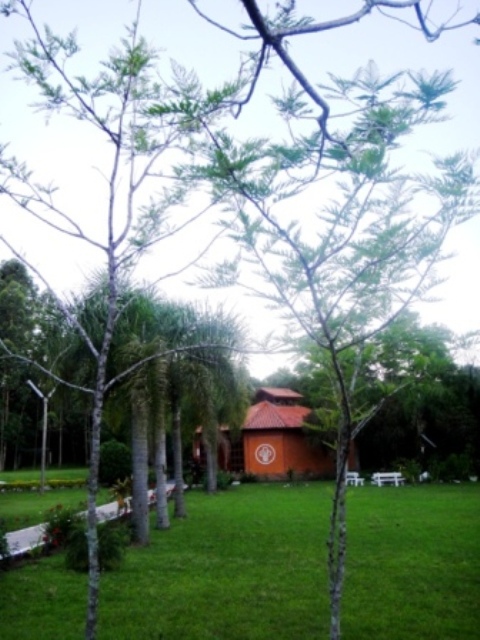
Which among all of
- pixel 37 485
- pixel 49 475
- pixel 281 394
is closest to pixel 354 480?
pixel 281 394

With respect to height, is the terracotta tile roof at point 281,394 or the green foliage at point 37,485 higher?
the terracotta tile roof at point 281,394

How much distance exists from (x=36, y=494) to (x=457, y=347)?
951 inches

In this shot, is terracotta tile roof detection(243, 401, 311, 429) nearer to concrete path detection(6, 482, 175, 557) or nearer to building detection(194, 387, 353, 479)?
building detection(194, 387, 353, 479)

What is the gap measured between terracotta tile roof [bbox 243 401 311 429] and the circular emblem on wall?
1173 mm

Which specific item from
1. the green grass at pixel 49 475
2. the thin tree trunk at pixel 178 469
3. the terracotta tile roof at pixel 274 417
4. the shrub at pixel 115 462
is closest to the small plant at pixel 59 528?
the thin tree trunk at pixel 178 469

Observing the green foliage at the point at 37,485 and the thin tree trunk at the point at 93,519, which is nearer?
the thin tree trunk at the point at 93,519

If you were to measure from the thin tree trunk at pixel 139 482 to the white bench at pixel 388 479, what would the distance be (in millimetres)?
16014

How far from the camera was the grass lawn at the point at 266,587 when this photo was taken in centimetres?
561

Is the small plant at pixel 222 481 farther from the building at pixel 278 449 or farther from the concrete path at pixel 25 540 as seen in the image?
the concrete path at pixel 25 540

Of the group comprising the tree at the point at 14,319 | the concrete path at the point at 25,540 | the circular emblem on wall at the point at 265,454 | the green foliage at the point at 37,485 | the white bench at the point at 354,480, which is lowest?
the concrete path at the point at 25,540

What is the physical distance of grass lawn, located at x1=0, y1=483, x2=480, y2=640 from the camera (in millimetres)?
5613

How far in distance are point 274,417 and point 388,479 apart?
753cm

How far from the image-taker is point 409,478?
81.1ft

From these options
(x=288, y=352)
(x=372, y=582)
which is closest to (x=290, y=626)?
(x=372, y=582)
